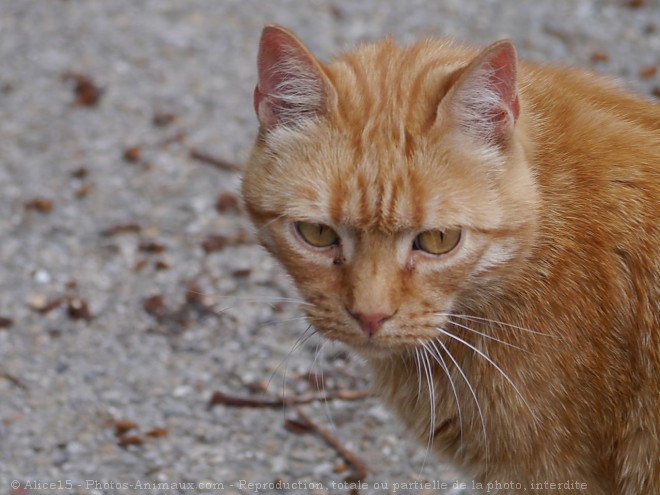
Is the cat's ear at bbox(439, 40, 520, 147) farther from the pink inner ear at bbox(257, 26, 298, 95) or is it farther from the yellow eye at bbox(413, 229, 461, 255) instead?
the pink inner ear at bbox(257, 26, 298, 95)

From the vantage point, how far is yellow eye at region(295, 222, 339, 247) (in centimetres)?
289

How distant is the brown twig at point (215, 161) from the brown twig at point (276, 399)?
5.84 ft

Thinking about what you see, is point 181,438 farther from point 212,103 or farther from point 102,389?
point 212,103

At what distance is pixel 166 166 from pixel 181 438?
6.98 feet

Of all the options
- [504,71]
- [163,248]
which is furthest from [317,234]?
[163,248]

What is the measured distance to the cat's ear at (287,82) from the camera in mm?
2893

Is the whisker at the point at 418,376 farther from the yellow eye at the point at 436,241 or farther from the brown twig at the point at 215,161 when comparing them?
the brown twig at the point at 215,161

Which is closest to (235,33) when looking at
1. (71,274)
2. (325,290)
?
(71,274)

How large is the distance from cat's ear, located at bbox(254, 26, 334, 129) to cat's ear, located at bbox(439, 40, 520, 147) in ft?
1.21

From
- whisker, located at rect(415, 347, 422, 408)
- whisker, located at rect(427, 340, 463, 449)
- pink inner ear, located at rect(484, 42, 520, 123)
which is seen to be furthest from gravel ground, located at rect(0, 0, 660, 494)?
pink inner ear, located at rect(484, 42, 520, 123)

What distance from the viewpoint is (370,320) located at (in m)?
2.80

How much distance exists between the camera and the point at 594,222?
302cm

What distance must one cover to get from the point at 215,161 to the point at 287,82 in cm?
293

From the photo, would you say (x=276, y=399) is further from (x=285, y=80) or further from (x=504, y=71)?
(x=504, y=71)
